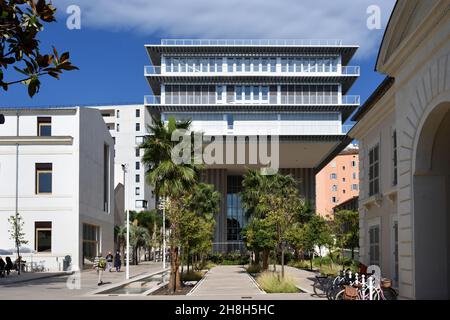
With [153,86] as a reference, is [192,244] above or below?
below

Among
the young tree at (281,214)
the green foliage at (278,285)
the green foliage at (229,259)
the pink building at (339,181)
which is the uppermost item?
the pink building at (339,181)

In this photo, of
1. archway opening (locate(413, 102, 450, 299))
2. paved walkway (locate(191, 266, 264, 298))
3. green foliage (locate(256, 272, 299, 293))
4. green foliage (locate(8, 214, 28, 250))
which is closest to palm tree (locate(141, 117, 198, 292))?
paved walkway (locate(191, 266, 264, 298))

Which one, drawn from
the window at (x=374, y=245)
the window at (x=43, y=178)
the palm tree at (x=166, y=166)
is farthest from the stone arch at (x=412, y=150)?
the window at (x=43, y=178)

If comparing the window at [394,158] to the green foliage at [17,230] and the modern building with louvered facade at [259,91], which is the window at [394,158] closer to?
the green foliage at [17,230]

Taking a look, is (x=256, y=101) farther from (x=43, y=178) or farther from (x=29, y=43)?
(x=29, y=43)

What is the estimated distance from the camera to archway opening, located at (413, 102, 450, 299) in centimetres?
1438

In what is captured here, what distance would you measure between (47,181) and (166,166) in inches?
945

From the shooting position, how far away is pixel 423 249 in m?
14.5

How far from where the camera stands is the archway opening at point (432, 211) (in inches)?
566

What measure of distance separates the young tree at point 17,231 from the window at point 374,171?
80.5ft

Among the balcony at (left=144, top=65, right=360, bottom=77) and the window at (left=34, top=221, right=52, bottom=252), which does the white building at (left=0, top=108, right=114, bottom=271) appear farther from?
the balcony at (left=144, top=65, right=360, bottom=77)
